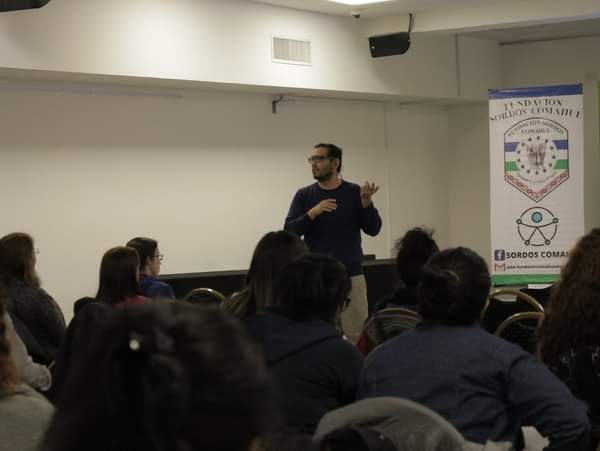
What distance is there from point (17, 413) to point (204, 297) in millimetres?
4106

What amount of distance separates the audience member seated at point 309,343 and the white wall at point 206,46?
3620mm

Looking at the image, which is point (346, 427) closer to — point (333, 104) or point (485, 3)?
point (485, 3)

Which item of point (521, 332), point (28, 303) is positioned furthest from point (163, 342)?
point (521, 332)

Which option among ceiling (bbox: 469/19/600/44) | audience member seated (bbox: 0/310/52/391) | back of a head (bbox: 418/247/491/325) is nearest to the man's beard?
audience member seated (bbox: 0/310/52/391)

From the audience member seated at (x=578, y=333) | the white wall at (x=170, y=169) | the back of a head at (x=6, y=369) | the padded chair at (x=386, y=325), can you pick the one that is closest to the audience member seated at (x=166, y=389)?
the back of a head at (x=6, y=369)

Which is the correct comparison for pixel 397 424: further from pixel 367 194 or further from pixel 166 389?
pixel 367 194

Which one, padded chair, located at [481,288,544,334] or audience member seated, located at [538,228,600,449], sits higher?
audience member seated, located at [538,228,600,449]

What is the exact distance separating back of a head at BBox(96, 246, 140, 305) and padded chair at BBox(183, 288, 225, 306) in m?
1.40

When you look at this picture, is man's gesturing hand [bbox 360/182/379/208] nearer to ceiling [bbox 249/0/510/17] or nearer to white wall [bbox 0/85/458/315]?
white wall [bbox 0/85/458/315]

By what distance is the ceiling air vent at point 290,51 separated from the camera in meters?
7.25

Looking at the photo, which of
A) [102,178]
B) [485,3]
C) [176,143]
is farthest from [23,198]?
[485,3]

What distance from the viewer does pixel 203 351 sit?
94cm

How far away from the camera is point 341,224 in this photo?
589cm

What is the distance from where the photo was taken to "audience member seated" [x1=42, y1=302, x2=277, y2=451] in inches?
36.5
